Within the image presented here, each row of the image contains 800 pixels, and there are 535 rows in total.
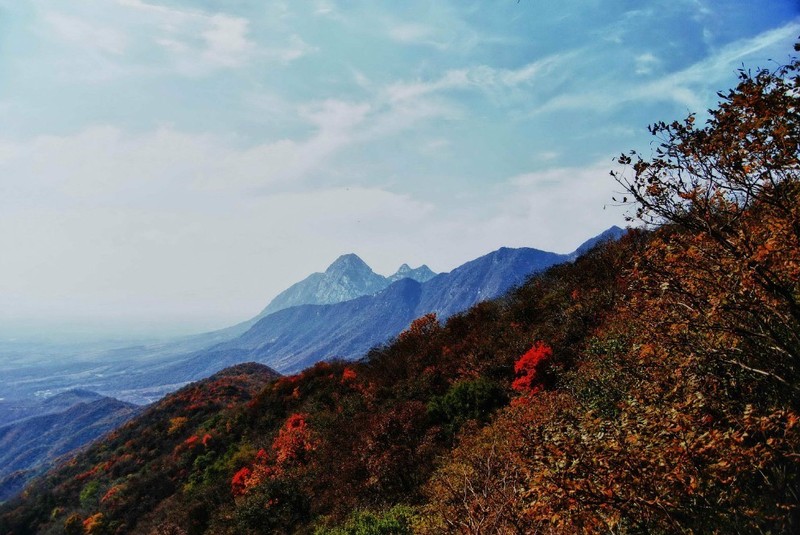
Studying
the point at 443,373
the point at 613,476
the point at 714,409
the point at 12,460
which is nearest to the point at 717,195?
the point at 714,409

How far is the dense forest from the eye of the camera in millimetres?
6016

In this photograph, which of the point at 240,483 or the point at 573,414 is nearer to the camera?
the point at 573,414

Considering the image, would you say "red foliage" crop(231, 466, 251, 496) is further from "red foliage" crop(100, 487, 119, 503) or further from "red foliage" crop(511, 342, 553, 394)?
"red foliage" crop(511, 342, 553, 394)

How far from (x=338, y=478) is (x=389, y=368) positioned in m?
16.3

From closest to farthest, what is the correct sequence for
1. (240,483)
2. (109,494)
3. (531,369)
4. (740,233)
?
(740,233)
(531,369)
(240,483)
(109,494)

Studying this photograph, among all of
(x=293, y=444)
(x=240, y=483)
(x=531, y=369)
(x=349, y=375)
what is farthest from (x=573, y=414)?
(x=349, y=375)

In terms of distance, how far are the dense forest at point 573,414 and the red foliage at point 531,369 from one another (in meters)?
0.11

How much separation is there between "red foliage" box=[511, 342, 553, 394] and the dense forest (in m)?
0.11

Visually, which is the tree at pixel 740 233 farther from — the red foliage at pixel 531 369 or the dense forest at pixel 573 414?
the red foliage at pixel 531 369

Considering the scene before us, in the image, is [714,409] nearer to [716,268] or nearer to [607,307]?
[716,268]

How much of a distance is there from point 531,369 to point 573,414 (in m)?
14.2

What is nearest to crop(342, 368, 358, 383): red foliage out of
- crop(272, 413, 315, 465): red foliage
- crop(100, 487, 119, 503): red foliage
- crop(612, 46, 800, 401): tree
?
crop(272, 413, 315, 465): red foliage

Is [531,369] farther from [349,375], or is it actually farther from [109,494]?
[109,494]

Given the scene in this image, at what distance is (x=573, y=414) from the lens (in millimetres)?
9273
